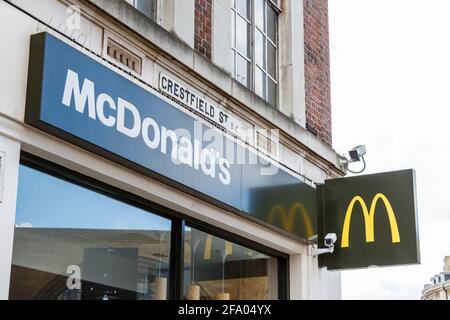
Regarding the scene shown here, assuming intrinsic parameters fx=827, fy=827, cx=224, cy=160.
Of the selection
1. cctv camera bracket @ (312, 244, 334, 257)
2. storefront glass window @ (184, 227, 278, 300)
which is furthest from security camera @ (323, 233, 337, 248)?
storefront glass window @ (184, 227, 278, 300)

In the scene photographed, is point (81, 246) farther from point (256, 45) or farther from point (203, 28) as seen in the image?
point (256, 45)

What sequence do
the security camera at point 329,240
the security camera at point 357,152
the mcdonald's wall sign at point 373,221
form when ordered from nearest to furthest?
the mcdonald's wall sign at point 373,221, the security camera at point 329,240, the security camera at point 357,152

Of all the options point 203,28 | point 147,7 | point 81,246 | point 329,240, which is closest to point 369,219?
point 329,240

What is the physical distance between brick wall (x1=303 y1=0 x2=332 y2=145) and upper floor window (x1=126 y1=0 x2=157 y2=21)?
2970 millimetres

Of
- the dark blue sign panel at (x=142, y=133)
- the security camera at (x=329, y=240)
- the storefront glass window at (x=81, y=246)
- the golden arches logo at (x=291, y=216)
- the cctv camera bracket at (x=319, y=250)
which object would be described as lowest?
the storefront glass window at (x=81, y=246)

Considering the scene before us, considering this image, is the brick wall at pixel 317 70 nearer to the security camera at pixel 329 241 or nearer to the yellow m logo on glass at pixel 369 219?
the yellow m logo on glass at pixel 369 219

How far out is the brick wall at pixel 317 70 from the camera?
1048 cm

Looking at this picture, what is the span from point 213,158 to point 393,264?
253 cm

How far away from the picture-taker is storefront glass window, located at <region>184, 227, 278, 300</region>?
7984 mm

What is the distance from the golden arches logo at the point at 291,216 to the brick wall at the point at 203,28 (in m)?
1.78

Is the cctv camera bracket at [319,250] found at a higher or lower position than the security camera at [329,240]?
lower

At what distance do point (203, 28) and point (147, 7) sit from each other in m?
0.76

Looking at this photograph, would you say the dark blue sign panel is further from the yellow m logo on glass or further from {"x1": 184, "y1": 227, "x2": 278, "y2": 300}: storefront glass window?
the yellow m logo on glass

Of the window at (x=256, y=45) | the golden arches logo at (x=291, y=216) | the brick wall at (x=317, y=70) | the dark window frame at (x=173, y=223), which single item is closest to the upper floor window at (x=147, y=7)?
the window at (x=256, y=45)
